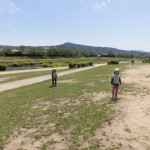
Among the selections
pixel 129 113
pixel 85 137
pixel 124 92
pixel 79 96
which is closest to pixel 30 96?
pixel 79 96

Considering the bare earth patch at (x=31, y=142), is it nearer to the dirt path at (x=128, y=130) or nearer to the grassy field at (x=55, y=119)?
the grassy field at (x=55, y=119)

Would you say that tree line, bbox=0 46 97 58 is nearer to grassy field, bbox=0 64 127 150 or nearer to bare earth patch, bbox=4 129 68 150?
grassy field, bbox=0 64 127 150

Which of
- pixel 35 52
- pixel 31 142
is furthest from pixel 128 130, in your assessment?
pixel 35 52

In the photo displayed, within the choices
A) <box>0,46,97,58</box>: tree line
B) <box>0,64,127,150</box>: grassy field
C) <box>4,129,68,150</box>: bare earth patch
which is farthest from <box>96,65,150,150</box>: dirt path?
<box>0,46,97,58</box>: tree line

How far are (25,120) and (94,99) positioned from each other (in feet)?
16.9

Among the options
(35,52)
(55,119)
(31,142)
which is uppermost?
(55,119)

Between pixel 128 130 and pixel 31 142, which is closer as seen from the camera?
pixel 31 142

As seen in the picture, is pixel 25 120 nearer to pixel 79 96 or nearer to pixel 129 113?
pixel 129 113

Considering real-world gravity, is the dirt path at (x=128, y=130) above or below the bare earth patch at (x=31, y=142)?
above

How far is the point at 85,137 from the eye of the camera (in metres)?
9.04

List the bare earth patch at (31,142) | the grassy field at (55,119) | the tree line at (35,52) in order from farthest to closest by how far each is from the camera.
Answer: the tree line at (35,52) < the grassy field at (55,119) < the bare earth patch at (31,142)

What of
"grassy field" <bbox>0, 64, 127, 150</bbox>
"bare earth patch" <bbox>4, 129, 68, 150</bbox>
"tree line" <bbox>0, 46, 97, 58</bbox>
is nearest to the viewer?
"bare earth patch" <bbox>4, 129, 68, 150</bbox>

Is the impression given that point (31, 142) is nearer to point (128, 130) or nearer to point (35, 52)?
point (128, 130)

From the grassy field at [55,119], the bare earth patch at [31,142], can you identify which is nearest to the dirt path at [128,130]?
the grassy field at [55,119]
